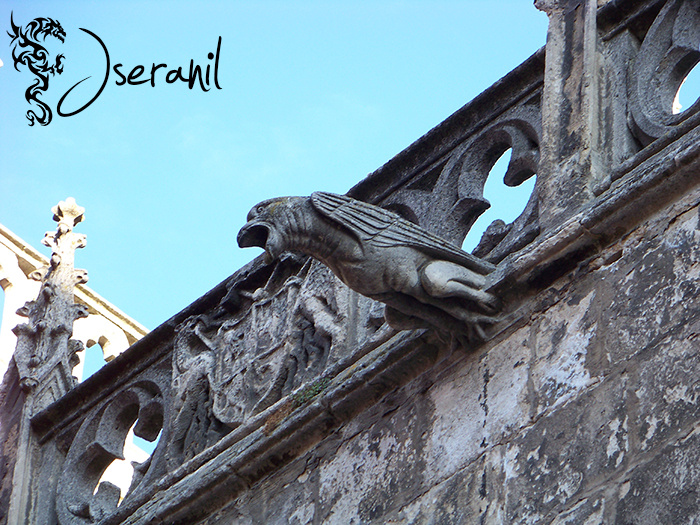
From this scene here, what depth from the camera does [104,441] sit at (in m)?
7.74

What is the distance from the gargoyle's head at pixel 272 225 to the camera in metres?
5.71

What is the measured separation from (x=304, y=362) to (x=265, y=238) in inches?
46.0

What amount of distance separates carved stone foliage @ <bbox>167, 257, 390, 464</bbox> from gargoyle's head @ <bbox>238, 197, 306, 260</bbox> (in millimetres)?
782

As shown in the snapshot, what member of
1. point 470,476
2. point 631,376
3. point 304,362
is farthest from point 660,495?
point 304,362

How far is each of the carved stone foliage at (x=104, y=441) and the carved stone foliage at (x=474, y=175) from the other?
170 cm

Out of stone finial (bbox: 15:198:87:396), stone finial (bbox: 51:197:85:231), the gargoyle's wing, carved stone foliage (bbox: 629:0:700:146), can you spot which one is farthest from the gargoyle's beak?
stone finial (bbox: 51:197:85:231)

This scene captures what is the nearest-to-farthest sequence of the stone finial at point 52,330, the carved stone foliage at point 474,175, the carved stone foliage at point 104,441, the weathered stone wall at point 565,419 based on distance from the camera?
the weathered stone wall at point 565,419, the carved stone foliage at point 474,175, the carved stone foliage at point 104,441, the stone finial at point 52,330

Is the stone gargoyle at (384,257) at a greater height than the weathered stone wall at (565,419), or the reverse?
the stone gargoyle at (384,257)

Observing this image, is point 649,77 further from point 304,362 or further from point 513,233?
point 304,362

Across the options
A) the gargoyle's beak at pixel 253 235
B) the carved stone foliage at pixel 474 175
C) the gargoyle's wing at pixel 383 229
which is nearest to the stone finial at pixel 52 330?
the carved stone foliage at pixel 474 175

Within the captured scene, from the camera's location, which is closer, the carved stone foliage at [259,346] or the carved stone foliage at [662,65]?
the carved stone foliage at [662,65]

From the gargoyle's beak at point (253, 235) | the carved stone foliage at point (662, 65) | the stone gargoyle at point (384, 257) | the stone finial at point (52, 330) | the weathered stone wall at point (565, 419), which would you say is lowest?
the weathered stone wall at point (565, 419)

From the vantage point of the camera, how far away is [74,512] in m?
7.61

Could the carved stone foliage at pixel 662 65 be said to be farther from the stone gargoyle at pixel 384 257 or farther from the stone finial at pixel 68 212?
the stone finial at pixel 68 212
